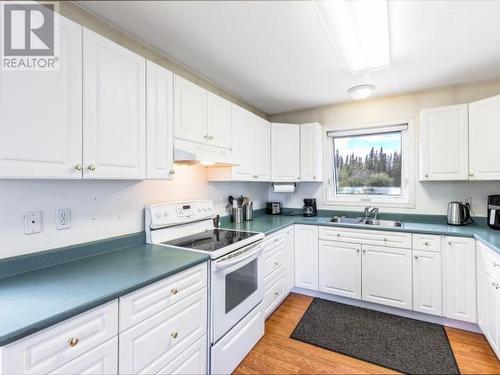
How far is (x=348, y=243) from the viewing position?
2691 mm

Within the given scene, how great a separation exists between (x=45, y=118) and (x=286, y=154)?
2585 mm

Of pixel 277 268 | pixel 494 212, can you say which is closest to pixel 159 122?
pixel 277 268

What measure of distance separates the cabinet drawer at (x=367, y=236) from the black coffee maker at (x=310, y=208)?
0.52 m

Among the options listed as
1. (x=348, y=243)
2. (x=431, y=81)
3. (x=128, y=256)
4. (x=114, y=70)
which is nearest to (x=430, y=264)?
(x=348, y=243)

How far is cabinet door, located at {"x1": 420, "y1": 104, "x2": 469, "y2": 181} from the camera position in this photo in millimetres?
2432

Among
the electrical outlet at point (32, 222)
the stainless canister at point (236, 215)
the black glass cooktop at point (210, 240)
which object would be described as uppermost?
the electrical outlet at point (32, 222)

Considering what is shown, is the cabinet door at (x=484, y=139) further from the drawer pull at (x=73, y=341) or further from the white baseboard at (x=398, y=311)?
the drawer pull at (x=73, y=341)

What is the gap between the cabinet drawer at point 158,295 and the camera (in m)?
1.17

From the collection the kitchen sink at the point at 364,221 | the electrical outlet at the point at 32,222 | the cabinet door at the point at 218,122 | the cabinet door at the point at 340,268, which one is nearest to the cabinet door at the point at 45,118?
the electrical outlet at the point at 32,222

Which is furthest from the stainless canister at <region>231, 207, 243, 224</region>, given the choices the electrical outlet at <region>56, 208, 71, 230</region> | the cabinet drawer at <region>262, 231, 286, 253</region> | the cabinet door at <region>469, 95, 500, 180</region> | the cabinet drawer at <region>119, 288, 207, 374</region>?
the cabinet door at <region>469, 95, 500, 180</region>

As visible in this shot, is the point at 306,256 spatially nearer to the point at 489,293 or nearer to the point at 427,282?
the point at 427,282

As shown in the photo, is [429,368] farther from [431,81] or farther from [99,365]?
[431,81]

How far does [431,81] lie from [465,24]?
1.00 metres

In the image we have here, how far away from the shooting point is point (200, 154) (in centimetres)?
197
